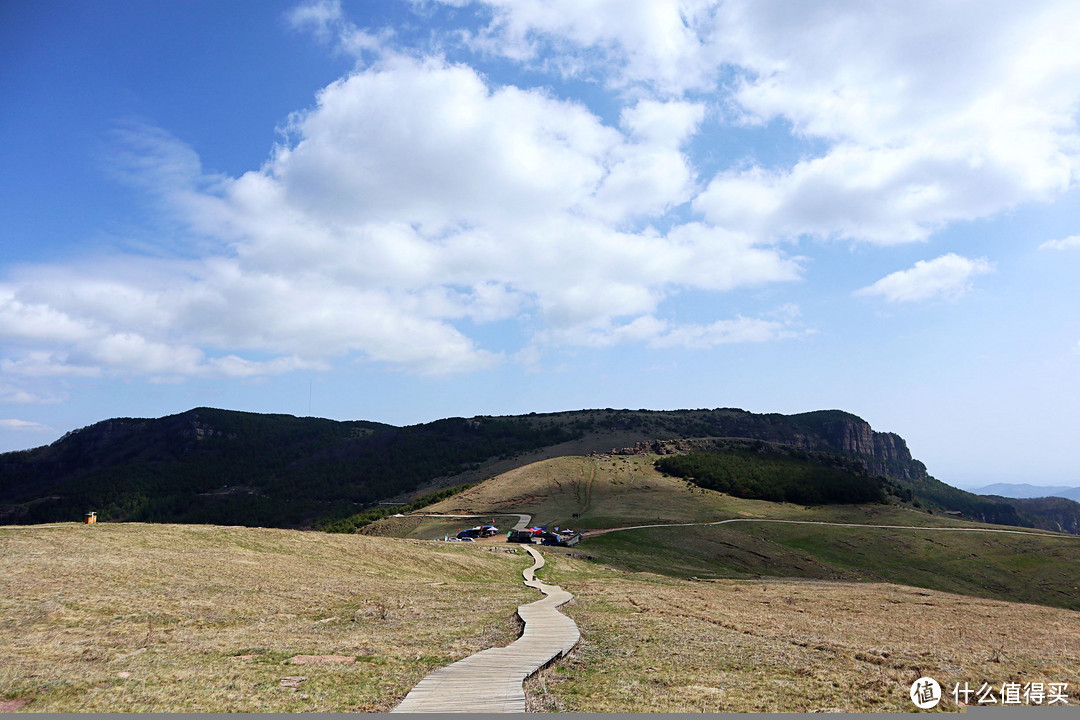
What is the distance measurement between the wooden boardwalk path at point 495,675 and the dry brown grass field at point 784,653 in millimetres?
541

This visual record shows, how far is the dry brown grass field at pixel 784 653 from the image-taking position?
13.7 meters

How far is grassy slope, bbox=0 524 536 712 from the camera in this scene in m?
13.6

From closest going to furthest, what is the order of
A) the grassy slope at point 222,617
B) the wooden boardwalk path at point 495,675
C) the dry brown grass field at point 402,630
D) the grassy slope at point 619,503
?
the wooden boardwalk path at point 495,675 → the grassy slope at point 222,617 → the dry brown grass field at point 402,630 → the grassy slope at point 619,503

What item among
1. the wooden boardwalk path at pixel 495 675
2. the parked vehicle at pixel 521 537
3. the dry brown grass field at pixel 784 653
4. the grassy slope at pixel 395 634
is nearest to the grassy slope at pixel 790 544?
the parked vehicle at pixel 521 537

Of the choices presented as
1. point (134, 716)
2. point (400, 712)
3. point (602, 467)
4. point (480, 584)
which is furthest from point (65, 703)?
point (602, 467)

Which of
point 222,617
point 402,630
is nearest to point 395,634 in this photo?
point 402,630

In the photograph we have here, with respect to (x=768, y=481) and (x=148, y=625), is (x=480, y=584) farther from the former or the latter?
(x=768, y=481)

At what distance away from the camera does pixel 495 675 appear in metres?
14.8

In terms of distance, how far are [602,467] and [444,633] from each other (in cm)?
9560

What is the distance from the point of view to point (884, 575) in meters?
58.3

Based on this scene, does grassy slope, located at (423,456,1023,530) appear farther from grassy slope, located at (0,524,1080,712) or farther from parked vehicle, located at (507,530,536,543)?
grassy slope, located at (0,524,1080,712)

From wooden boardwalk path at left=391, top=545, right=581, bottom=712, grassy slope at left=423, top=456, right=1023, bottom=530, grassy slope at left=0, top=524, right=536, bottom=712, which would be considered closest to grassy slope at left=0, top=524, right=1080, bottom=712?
grassy slope at left=0, top=524, right=536, bottom=712

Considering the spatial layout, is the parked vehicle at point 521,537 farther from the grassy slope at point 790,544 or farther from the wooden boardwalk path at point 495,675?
the wooden boardwalk path at point 495,675

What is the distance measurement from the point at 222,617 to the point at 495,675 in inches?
507
